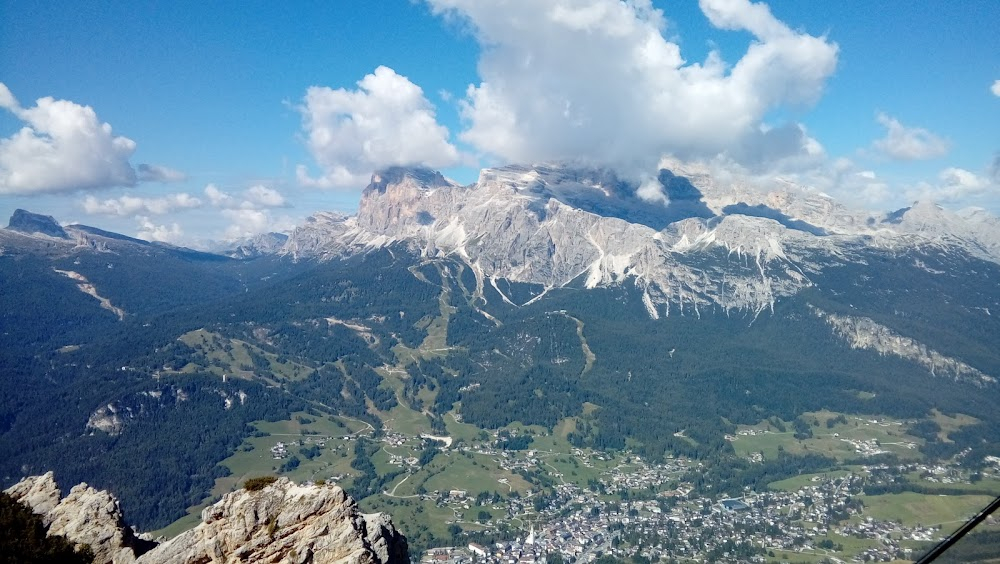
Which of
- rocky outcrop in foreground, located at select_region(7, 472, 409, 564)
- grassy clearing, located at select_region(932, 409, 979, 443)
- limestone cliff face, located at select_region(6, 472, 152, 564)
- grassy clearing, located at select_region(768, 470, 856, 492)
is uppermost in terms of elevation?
rocky outcrop in foreground, located at select_region(7, 472, 409, 564)

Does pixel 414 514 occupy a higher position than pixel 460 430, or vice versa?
pixel 460 430

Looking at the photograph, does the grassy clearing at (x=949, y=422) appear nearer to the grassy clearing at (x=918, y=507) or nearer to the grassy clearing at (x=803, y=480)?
the grassy clearing at (x=803, y=480)

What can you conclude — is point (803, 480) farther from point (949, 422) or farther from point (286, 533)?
point (286, 533)

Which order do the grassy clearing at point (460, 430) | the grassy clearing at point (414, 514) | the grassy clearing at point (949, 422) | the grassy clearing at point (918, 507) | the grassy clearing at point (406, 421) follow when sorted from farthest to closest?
the grassy clearing at point (406, 421) → the grassy clearing at point (460, 430) → the grassy clearing at point (949, 422) → the grassy clearing at point (414, 514) → the grassy clearing at point (918, 507)

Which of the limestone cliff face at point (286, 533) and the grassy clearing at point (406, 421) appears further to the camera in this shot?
the grassy clearing at point (406, 421)

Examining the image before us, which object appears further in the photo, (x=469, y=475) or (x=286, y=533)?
(x=469, y=475)

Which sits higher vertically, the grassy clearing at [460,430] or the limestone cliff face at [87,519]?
the limestone cliff face at [87,519]

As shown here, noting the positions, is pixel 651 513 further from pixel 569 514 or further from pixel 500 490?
pixel 500 490

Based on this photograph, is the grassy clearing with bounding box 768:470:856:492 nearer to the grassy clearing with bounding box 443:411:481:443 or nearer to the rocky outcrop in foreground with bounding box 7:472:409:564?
the grassy clearing with bounding box 443:411:481:443

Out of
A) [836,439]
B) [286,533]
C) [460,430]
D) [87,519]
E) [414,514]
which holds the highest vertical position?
[286,533]

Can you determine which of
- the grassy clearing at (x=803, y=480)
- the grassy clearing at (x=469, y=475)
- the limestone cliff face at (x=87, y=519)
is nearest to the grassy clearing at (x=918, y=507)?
the grassy clearing at (x=803, y=480)

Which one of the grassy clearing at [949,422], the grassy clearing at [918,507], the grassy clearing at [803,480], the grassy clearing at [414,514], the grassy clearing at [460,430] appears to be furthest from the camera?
the grassy clearing at [460,430]

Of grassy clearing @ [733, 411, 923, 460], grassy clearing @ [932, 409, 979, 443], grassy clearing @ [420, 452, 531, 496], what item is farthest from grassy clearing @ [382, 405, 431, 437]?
grassy clearing @ [932, 409, 979, 443]

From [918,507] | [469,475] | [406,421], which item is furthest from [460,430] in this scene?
[918,507]
